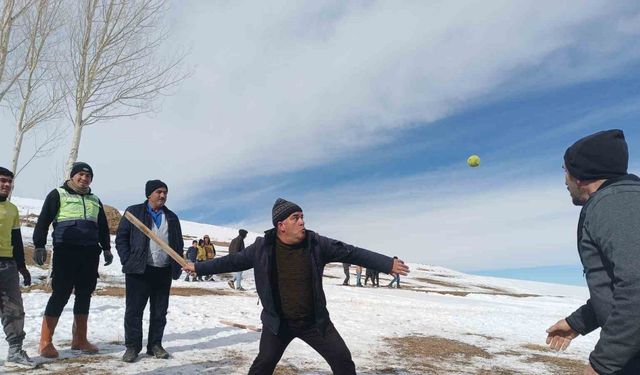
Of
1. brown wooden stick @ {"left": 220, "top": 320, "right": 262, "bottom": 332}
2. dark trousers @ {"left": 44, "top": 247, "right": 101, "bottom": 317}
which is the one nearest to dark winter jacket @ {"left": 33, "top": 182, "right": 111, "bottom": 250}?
dark trousers @ {"left": 44, "top": 247, "right": 101, "bottom": 317}

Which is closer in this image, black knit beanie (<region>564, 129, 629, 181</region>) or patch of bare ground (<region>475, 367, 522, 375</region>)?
black knit beanie (<region>564, 129, 629, 181</region>)

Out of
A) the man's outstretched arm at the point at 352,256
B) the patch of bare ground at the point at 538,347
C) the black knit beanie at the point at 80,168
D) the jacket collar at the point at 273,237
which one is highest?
the black knit beanie at the point at 80,168

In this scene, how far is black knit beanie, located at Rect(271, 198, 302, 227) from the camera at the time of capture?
4.61 meters

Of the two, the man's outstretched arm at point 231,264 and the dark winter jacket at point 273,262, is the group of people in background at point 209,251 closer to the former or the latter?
the man's outstretched arm at point 231,264

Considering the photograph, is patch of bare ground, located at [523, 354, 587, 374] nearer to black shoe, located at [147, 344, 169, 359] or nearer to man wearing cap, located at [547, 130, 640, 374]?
man wearing cap, located at [547, 130, 640, 374]

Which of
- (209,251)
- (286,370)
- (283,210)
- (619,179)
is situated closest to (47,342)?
(286,370)

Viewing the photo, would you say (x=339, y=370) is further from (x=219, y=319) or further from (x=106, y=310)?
(x=106, y=310)

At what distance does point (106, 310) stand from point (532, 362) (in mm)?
8590

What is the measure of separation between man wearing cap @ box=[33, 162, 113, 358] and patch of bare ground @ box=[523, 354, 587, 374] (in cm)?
743

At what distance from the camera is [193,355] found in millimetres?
6895

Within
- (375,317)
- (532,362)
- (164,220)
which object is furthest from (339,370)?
(375,317)

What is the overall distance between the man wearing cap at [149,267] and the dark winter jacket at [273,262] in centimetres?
201

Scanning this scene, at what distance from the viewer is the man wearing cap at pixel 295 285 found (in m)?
4.44

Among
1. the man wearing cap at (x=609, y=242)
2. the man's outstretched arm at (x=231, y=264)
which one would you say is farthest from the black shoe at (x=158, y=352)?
the man wearing cap at (x=609, y=242)
